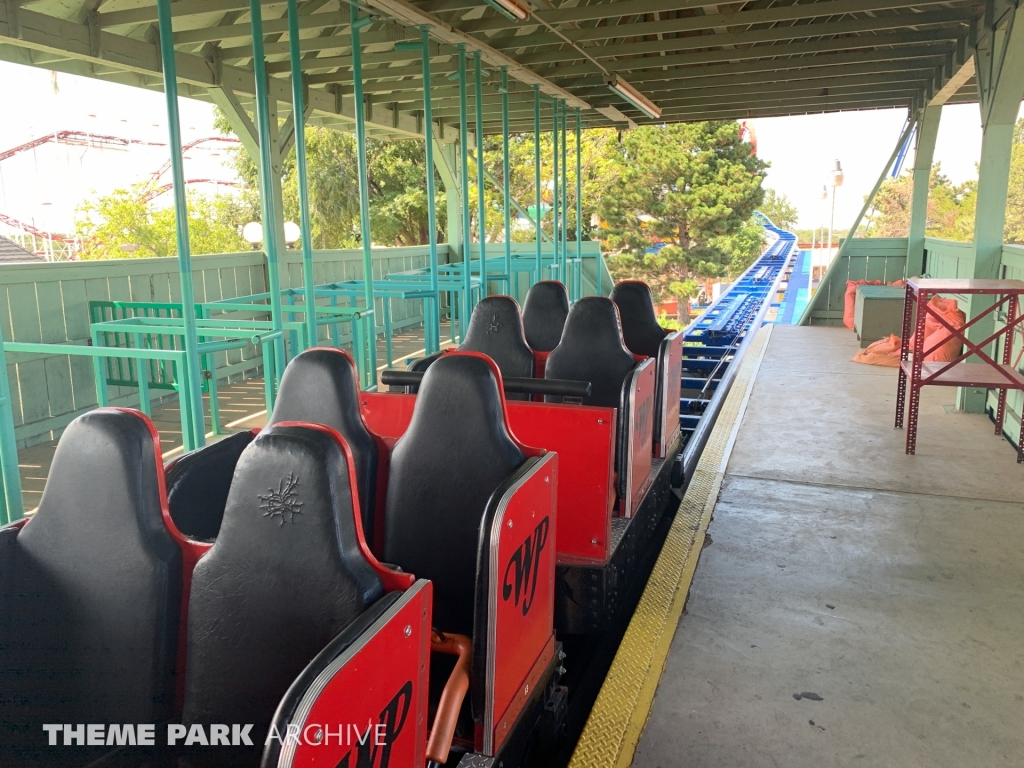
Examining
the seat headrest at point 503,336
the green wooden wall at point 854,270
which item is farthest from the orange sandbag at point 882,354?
the seat headrest at point 503,336

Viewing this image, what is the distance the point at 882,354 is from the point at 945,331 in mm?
809

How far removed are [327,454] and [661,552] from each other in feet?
7.20

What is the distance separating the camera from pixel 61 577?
4.70 feet

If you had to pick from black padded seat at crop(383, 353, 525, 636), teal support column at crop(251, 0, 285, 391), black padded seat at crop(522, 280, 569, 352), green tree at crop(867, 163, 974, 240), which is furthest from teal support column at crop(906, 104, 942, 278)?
green tree at crop(867, 163, 974, 240)

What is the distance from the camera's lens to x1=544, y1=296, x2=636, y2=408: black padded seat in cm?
352

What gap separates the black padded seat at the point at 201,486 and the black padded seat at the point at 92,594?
412 millimetres

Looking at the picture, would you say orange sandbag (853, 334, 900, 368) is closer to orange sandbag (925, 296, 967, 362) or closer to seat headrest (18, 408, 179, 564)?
orange sandbag (925, 296, 967, 362)

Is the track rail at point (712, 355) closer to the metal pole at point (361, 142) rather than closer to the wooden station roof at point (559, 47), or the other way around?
the metal pole at point (361, 142)

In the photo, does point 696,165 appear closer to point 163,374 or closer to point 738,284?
point 738,284

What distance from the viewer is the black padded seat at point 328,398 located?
198 cm

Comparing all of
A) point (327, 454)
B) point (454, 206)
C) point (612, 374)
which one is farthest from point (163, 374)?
point (454, 206)

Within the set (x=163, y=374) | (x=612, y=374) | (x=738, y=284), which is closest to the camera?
(x=612, y=374)

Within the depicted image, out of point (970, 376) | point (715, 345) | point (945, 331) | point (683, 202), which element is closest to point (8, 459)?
point (970, 376)

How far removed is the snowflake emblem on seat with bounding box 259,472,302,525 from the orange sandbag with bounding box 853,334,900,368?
6933 millimetres
